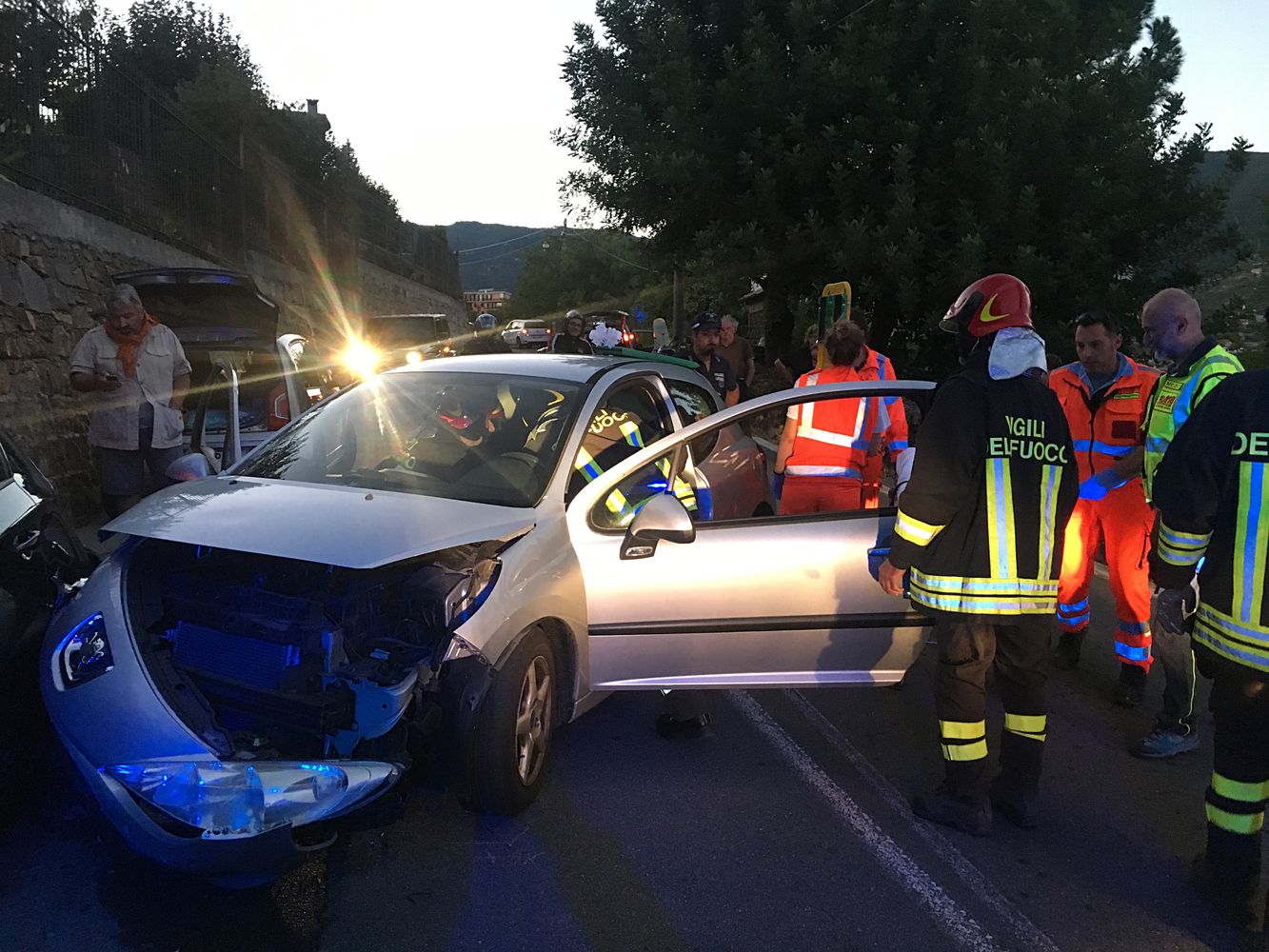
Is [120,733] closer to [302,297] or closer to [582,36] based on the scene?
[582,36]

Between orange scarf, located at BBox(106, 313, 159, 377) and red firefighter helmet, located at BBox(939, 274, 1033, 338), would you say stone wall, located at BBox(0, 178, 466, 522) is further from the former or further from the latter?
red firefighter helmet, located at BBox(939, 274, 1033, 338)

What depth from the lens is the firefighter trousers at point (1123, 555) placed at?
424 cm

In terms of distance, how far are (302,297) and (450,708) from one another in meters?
18.5

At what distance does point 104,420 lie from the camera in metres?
5.71

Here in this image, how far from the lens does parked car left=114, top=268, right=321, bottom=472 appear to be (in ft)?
21.6

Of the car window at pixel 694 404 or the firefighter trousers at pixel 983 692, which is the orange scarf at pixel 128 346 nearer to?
the car window at pixel 694 404

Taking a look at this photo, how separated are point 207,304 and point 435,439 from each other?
4804mm

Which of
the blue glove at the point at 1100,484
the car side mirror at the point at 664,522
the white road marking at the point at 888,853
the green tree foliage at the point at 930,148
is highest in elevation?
the green tree foliage at the point at 930,148

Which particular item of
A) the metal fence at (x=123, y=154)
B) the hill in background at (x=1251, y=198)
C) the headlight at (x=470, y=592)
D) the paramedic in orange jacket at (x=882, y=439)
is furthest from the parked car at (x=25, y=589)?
the hill in background at (x=1251, y=198)

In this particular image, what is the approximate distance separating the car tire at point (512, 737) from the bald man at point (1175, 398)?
257 centimetres

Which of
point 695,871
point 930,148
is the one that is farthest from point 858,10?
point 695,871

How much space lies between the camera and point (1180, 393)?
11.9 ft

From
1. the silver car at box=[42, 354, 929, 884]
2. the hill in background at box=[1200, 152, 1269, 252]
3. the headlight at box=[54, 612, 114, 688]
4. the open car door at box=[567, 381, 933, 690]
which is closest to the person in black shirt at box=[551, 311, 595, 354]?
the silver car at box=[42, 354, 929, 884]

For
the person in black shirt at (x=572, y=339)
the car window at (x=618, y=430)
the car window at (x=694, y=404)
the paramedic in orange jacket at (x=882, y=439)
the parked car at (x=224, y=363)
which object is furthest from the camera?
the person in black shirt at (x=572, y=339)
